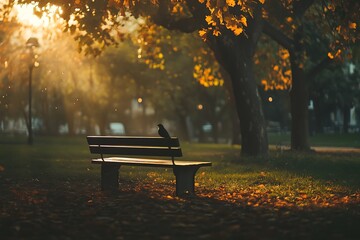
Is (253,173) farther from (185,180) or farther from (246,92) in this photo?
(246,92)

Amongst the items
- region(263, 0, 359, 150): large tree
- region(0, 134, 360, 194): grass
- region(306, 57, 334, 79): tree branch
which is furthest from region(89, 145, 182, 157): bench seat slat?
region(306, 57, 334, 79): tree branch

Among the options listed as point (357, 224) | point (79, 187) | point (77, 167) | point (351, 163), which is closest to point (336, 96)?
point (351, 163)

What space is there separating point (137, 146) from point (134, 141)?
337mm

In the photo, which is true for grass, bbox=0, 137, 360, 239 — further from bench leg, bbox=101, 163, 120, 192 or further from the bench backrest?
the bench backrest

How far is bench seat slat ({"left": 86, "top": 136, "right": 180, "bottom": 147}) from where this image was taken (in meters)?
11.6

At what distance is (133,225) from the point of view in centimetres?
906

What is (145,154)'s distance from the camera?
40.9 ft

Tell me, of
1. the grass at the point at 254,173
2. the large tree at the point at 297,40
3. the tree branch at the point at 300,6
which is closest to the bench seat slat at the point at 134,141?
the grass at the point at 254,173

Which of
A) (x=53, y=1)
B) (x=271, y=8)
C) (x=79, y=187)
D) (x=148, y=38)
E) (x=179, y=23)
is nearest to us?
(x=79, y=187)

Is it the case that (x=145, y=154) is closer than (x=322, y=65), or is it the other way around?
(x=145, y=154)

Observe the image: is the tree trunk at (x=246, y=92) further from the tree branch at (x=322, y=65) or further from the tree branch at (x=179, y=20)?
the tree branch at (x=322, y=65)

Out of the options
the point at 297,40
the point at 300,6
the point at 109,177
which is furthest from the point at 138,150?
the point at 297,40

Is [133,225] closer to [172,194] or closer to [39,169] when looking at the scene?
[172,194]

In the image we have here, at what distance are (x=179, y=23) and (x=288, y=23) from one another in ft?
19.8
